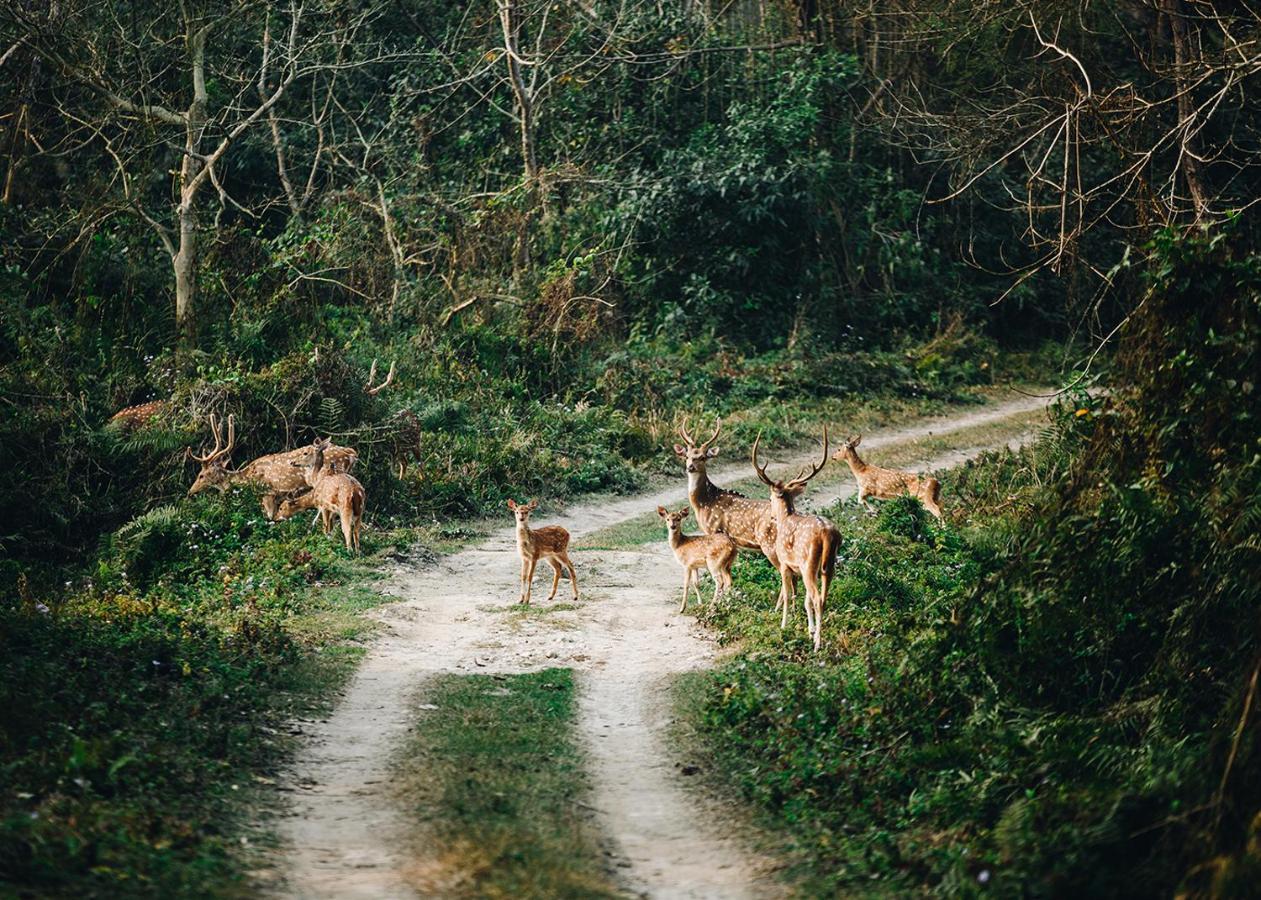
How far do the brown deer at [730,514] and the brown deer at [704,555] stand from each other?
0.22 meters

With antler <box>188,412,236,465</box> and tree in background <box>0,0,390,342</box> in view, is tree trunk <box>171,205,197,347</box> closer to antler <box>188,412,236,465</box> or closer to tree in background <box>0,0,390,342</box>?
tree in background <box>0,0,390,342</box>

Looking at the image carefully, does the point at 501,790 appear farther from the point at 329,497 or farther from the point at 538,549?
the point at 329,497

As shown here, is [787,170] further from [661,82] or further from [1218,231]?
[1218,231]

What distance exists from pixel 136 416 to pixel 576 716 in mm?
10610

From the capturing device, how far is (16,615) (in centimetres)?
1141

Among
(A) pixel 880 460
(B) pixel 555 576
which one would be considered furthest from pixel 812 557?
(A) pixel 880 460

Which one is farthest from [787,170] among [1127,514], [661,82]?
[1127,514]

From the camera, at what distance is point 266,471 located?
17688 millimetres

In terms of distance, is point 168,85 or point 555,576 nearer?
point 555,576

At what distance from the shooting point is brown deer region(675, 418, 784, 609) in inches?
582

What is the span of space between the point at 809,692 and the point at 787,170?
72.3ft

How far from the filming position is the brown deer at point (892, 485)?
18.6 m

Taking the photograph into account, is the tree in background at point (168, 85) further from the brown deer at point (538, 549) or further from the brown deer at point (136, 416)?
the brown deer at point (538, 549)

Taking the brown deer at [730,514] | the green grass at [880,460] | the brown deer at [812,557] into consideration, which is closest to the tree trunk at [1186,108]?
the brown deer at [812,557]
